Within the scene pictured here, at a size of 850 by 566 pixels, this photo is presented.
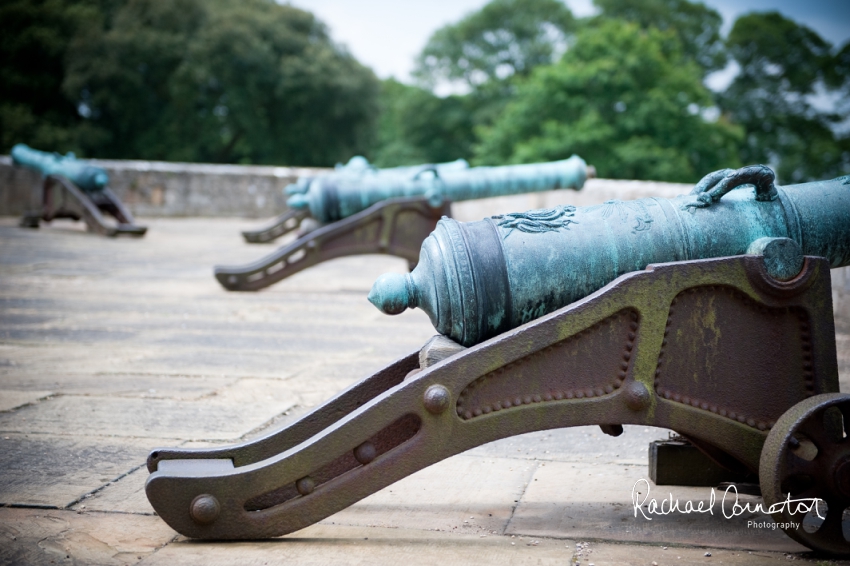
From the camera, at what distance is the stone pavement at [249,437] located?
7.93 feet

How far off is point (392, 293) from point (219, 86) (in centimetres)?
3019

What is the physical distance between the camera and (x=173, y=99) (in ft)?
98.3

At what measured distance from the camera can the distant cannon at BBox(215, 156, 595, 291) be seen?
7566 millimetres

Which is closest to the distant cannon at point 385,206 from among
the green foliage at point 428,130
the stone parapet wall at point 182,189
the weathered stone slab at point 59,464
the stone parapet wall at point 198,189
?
the weathered stone slab at point 59,464

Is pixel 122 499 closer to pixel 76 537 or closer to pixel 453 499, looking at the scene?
pixel 76 537

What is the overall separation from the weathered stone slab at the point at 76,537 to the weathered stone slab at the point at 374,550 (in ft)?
0.28

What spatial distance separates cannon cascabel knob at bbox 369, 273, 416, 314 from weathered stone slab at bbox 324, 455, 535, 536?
0.60m

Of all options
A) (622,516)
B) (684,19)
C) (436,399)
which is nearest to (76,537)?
(436,399)

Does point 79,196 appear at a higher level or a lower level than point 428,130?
lower

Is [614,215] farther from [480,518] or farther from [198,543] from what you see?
[198,543]

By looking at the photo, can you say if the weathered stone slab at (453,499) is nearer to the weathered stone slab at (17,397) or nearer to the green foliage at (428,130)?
the weathered stone slab at (17,397)

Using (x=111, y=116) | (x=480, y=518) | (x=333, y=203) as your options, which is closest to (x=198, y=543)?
(x=480, y=518)

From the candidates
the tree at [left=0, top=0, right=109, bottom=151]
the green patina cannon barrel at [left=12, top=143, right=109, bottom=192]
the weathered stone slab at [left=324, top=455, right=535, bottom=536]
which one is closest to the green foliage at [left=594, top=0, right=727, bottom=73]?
the tree at [left=0, top=0, right=109, bottom=151]

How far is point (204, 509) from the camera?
2.44 m
